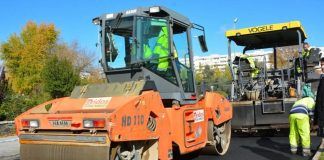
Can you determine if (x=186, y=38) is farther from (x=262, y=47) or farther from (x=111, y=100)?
(x=262, y=47)

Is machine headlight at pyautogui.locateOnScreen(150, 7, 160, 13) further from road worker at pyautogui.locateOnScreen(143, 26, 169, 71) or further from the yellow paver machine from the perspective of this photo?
the yellow paver machine

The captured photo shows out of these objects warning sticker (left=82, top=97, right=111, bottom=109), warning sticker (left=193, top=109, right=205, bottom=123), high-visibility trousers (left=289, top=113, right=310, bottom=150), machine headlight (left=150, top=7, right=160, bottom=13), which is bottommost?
high-visibility trousers (left=289, top=113, right=310, bottom=150)

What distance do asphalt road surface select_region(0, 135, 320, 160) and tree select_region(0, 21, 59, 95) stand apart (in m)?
29.9

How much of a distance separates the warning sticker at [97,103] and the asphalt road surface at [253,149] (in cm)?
303

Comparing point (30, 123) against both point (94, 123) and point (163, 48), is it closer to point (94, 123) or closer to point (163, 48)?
point (94, 123)

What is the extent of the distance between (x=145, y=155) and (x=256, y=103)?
5.49 m

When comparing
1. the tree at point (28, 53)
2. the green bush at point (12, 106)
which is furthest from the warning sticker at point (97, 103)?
the tree at point (28, 53)

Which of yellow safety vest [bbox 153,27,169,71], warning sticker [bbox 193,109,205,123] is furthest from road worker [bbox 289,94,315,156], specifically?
yellow safety vest [bbox 153,27,169,71]

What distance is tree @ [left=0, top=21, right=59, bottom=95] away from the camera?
1631 inches

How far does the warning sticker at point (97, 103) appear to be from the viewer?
6.39 meters

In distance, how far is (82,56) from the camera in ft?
159

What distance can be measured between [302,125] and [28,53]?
37.4 metres

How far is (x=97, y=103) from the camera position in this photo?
649 centimetres

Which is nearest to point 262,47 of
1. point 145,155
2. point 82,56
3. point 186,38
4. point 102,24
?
point 186,38
